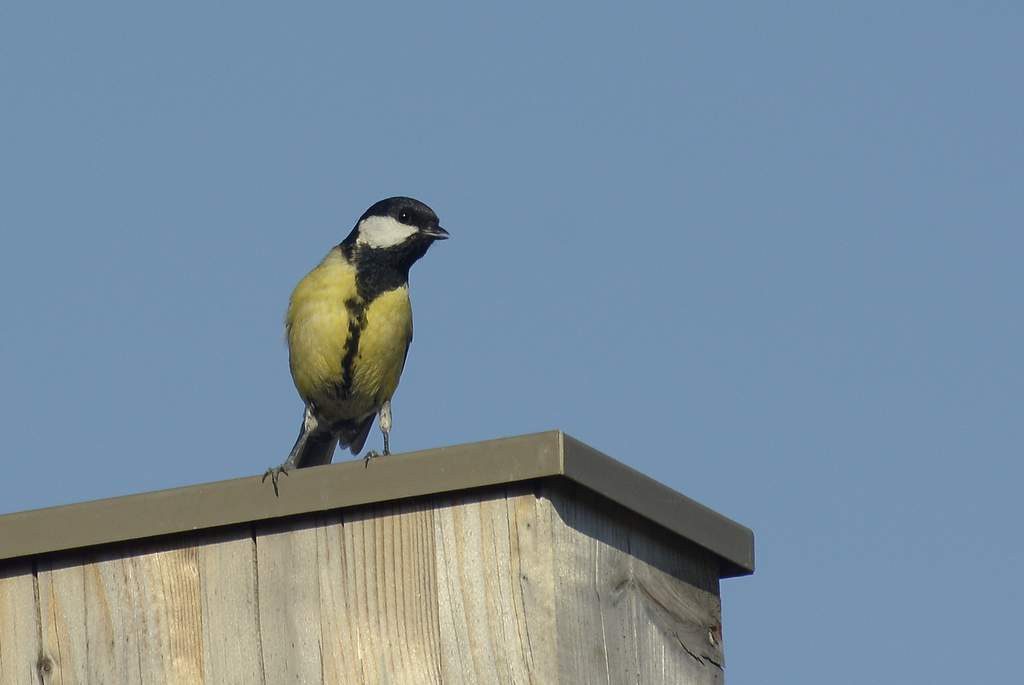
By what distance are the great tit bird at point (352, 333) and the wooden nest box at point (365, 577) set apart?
2466 millimetres

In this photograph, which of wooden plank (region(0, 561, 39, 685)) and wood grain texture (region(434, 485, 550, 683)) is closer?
wood grain texture (region(434, 485, 550, 683))

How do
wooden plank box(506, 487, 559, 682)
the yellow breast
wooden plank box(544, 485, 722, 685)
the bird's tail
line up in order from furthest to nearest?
the bird's tail → the yellow breast → wooden plank box(544, 485, 722, 685) → wooden plank box(506, 487, 559, 682)

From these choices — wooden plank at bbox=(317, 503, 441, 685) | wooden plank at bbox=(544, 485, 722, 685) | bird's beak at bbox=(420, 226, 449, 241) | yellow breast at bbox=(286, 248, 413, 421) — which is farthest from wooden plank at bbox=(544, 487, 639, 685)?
bird's beak at bbox=(420, 226, 449, 241)

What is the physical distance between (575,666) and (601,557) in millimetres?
282

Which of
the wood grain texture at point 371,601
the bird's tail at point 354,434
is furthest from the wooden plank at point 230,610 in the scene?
the bird's tail at point 354,434

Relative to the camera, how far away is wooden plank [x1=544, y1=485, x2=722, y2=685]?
3.02 meters

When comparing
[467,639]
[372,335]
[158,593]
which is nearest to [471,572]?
[467,639]

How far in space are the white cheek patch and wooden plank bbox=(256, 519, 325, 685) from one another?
290 cm

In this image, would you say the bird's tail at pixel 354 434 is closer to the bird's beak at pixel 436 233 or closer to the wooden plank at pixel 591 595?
the bird's beak at pixel 436 233

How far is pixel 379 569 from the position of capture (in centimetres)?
308

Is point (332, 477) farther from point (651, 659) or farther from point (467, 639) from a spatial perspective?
point (651, 659)

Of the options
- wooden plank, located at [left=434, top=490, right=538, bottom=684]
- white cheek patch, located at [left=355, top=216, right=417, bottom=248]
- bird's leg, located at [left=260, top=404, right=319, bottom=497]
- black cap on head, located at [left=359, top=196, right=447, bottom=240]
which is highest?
black cap on head, located at [left=359, top=196, right=447, bottom=240]

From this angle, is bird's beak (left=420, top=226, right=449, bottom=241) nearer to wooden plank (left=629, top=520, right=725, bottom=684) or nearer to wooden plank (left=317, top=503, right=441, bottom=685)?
wooden plank (left=629, top=520, right=725, bottom=684)

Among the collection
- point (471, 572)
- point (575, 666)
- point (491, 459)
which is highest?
point (491, 459)
